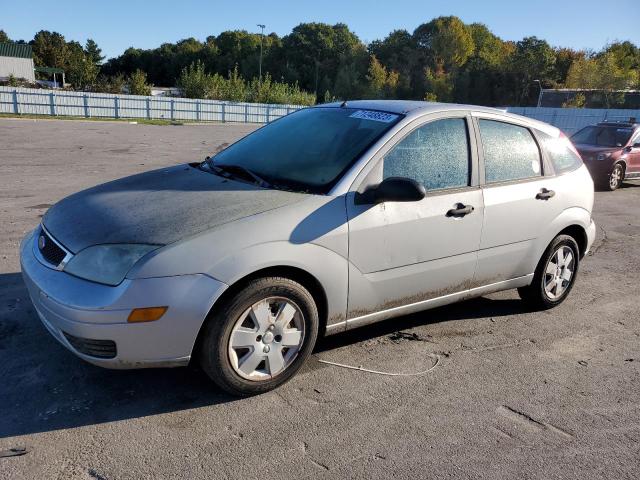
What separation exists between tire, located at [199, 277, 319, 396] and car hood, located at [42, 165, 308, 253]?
46 cm

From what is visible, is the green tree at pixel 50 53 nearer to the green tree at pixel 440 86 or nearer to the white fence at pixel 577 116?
the green tree at pixel 440 86

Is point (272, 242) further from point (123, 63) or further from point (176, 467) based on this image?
point (123, 63)

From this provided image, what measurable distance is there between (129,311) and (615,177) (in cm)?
1310

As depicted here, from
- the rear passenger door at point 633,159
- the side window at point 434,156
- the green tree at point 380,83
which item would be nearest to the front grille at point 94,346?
the side window at point 434,156

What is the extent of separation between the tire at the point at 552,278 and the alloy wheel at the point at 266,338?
2.48 metres

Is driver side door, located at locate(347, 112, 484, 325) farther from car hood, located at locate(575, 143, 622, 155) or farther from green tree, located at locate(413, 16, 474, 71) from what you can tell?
green tree, located at locate(413, 16, 474, 71)

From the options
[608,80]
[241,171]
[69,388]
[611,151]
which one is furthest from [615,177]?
[608,80]

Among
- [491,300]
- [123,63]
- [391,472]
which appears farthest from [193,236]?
[123,63]

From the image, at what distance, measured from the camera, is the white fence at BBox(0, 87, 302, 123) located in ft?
100.0

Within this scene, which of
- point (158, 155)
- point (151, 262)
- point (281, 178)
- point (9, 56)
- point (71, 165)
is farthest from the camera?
point (9, 56)

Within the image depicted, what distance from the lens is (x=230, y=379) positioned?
3086 mm

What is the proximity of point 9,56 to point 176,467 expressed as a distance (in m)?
79.0

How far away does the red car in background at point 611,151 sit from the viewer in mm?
12781

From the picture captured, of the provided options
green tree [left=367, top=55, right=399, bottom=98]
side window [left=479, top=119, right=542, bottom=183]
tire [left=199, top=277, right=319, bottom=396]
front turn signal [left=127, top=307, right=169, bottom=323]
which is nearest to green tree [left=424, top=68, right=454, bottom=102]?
green tree [left=367, top=55, right=399, bottom=98]
